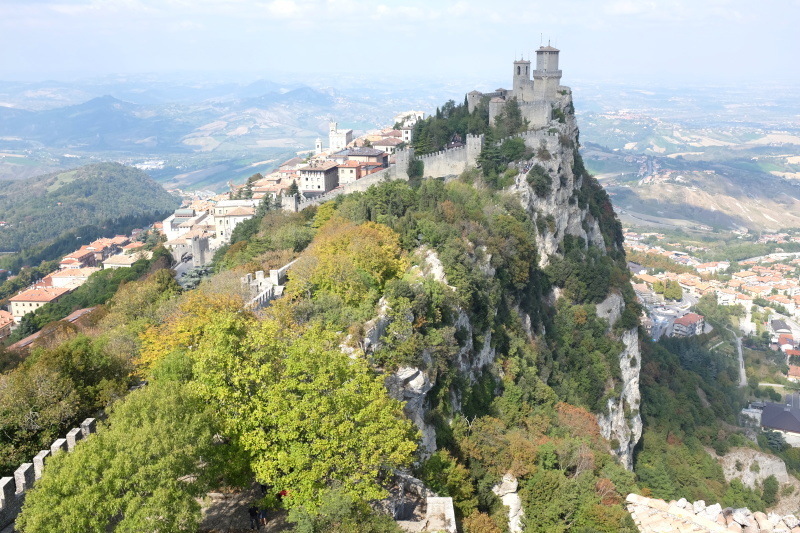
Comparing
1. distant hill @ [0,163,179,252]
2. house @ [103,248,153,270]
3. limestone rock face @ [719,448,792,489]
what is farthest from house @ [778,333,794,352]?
distant hill @ [0,163,179,252]

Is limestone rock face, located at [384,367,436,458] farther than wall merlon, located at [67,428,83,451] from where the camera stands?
Yes

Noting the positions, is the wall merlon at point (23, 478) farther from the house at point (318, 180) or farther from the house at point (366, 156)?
the house at point (366, 156)

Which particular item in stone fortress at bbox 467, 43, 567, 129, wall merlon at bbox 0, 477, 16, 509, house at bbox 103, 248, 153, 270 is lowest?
house at bbox 103, 248, 153, 270

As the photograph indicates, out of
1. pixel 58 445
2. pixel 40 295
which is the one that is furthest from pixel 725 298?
pixel 58 445

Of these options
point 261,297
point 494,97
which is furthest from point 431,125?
point 261,297

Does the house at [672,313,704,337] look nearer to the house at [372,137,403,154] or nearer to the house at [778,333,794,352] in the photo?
the house at [778,333,794,352]

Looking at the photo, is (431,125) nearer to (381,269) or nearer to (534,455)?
(381,269)
